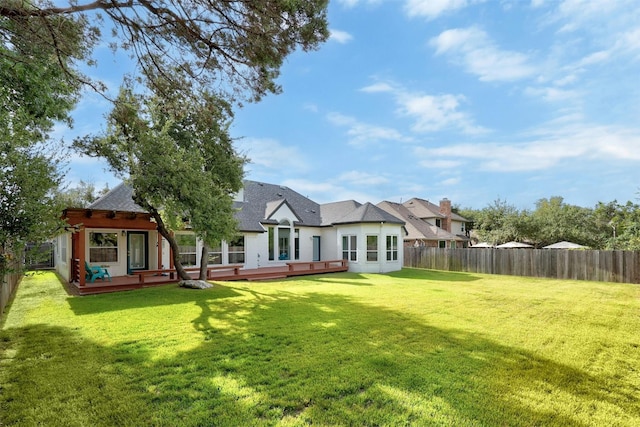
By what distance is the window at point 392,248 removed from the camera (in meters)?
19.8

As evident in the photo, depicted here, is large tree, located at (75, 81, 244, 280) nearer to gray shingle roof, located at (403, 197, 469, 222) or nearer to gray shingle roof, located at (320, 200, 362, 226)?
gray shingle roof, located at (320, 200, 362, 226)

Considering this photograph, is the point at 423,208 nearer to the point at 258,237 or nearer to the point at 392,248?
the point at 392,248

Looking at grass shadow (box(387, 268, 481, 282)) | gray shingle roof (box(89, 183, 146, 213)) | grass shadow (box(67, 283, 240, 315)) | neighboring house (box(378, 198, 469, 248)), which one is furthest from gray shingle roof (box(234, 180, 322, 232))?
neighboring house (box(378, 198, 469, 248))

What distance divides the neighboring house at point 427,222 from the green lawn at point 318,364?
2076cm

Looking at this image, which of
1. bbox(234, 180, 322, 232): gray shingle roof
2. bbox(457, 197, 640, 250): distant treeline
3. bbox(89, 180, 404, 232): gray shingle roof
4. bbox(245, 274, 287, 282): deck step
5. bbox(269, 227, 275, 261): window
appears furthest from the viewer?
bbox(457, 197, 640, 250): distant treeline

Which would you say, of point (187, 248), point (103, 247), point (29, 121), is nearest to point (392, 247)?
point (187, 248)

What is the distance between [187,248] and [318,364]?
13266 millimetres

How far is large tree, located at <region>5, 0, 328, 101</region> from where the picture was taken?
18.7ft

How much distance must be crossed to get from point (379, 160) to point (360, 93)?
12.5 metres

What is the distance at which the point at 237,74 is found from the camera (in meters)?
7.29

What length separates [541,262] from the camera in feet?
58.2

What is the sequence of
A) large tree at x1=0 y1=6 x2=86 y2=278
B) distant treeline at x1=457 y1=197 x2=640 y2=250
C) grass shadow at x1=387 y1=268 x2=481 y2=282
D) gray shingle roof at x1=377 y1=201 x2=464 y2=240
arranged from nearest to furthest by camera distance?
large tree at x1=0 y1=6 x2=86 y2=278 < grass shadow at x1=387 y1=268 x2=481 y2=282 < gray shingle roof at x1=377 y1=201 x2=464 y2=240 < distant treeline at x1=457 y1=197 x2=640 y2=250

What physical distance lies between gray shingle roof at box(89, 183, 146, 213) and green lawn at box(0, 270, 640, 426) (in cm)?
502

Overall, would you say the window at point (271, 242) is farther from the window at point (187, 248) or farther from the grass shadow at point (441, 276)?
the grass shadow at point (441, 276)
